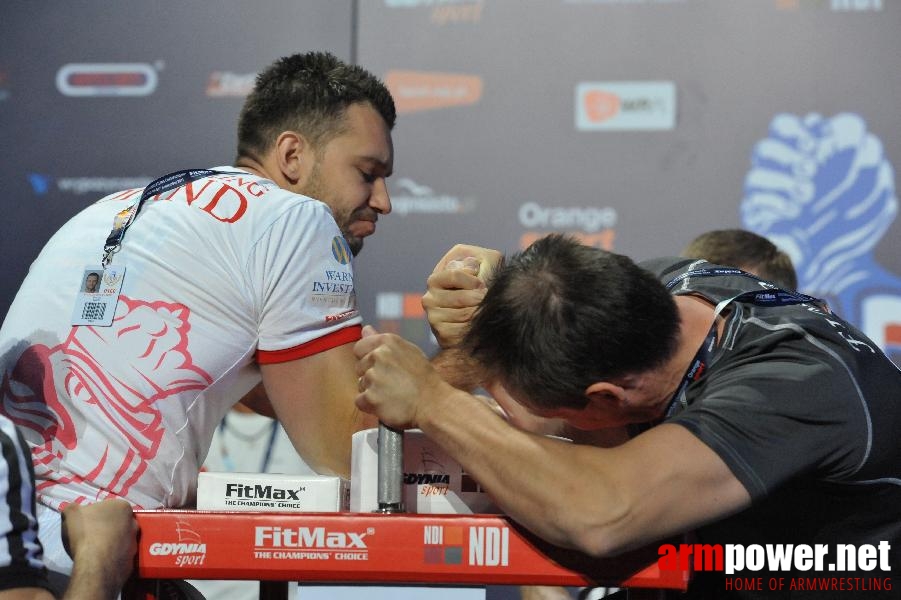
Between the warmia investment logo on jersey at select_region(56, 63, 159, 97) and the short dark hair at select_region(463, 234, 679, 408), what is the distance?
2.88 m

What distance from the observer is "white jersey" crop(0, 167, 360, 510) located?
163cm

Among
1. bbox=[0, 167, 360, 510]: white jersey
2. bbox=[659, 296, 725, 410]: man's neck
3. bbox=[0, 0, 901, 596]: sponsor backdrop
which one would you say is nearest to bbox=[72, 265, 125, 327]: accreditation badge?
bbox=[0, 167, 360, 510]: white jersey

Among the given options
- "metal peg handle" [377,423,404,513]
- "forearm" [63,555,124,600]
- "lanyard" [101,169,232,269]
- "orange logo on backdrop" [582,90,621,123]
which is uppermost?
"orange logo on backdrop" [582,90,621,123]

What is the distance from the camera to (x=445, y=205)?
383 centimetres

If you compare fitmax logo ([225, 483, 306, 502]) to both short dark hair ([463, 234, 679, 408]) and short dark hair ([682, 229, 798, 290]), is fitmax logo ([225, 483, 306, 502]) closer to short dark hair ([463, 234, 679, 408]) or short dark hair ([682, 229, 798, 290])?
short dark hair ([463, 234, 679, 408])

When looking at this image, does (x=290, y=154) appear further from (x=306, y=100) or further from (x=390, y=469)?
(x=390, y=469)

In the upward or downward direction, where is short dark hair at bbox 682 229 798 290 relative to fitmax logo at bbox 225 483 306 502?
upward

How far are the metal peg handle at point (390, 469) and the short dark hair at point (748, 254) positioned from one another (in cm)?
194

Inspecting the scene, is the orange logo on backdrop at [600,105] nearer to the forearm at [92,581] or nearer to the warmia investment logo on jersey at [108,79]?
the warmia investment logo on jersey at [108,79]

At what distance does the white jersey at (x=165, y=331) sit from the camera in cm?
163

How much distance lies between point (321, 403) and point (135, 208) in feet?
1.58

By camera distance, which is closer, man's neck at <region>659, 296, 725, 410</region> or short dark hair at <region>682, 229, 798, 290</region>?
man's neck at <region>659, 296, 725, 410</region>

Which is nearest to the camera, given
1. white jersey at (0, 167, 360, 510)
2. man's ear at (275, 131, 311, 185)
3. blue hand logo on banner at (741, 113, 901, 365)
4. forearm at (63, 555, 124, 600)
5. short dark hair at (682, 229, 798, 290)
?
forearm at (63, 555, 124, 600)

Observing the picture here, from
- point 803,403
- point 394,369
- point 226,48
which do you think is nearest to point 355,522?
point 394,369
